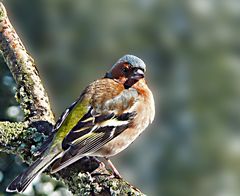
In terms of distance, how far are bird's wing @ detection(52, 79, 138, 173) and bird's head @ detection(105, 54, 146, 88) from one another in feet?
0.57

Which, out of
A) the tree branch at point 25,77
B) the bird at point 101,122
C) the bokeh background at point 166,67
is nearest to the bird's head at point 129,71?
the bird at point 101,122

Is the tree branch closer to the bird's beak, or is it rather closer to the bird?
the bird

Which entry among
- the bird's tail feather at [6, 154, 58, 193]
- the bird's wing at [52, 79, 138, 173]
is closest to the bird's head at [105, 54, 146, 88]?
the bird's wing at [52, 79, 138, 173]

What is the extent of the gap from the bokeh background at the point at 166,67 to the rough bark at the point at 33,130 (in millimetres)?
6870

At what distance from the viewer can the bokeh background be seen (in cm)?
1312

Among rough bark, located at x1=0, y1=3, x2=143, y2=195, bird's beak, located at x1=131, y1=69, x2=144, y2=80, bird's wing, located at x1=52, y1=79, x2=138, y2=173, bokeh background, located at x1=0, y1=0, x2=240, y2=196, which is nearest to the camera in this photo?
rough bark, located at x1=0, y1=3, x2=143, y2=195

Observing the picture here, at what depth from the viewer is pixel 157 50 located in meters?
14.4

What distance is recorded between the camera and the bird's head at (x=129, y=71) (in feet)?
17.8

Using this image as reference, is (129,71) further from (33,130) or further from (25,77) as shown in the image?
(33,130)

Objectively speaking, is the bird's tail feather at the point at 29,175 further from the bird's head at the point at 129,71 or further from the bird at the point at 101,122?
the bird's head at the point at 129,71

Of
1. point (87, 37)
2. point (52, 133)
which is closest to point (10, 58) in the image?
point (52, 133)

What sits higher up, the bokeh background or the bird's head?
the bokeh background

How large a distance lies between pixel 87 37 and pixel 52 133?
1045 centimetres

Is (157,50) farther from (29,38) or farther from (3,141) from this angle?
(3,141)
